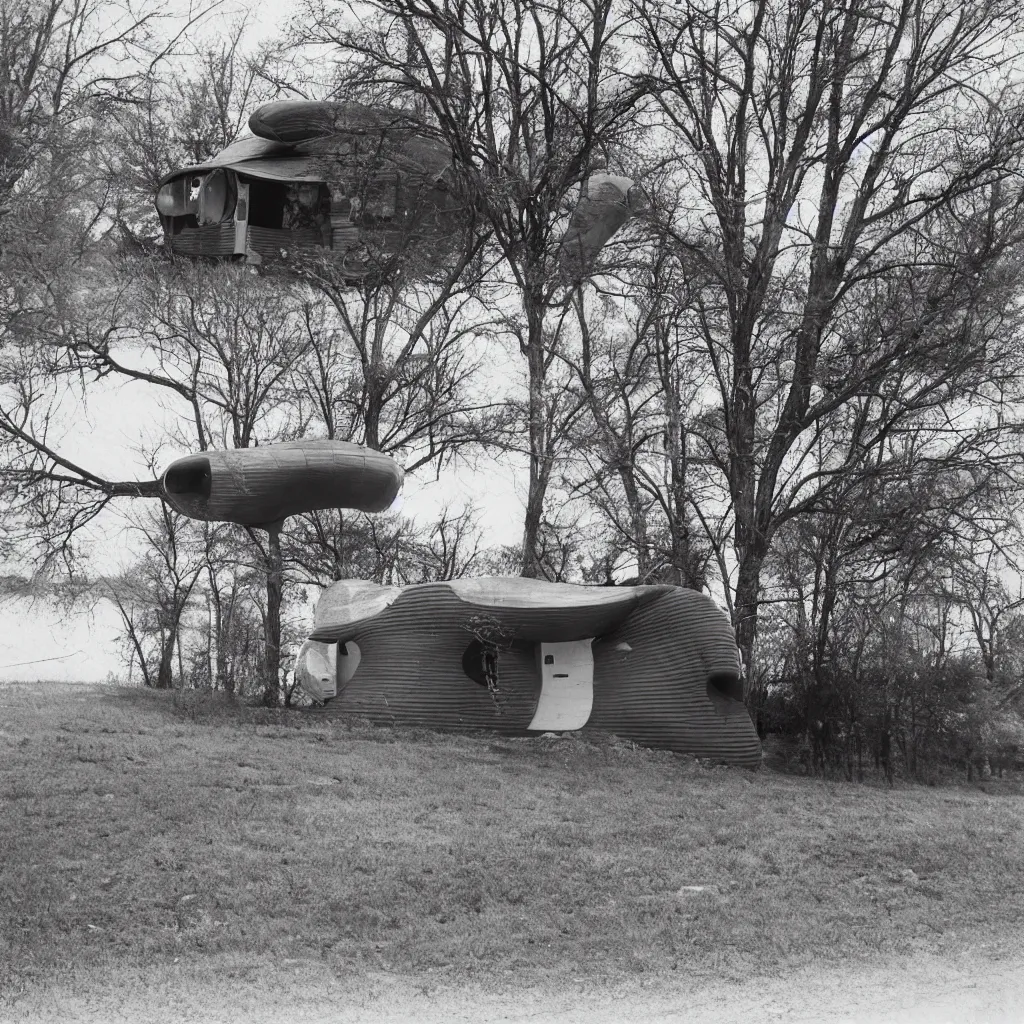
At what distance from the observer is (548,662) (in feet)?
53.1

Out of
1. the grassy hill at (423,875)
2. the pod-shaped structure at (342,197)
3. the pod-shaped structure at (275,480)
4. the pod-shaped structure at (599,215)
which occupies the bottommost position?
the grassy hill at (423,875)

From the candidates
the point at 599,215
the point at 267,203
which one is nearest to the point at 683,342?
the point at 599,215

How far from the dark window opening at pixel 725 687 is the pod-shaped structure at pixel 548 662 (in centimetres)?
2

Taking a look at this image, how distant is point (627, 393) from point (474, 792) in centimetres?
839

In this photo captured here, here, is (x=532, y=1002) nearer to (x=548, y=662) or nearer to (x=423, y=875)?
(x=423, y=875)

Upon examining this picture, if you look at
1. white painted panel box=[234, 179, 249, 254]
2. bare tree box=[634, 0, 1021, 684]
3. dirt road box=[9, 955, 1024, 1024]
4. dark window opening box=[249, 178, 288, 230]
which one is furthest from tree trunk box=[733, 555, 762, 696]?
dark window opening box=[249, 178, 288, 230]

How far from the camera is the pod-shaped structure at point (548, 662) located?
15289 millimetres

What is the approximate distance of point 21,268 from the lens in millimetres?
16328

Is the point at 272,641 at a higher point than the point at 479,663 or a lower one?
higher

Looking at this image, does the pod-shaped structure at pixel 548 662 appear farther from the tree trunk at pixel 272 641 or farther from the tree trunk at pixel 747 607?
the tree trunk at pixel 272 641

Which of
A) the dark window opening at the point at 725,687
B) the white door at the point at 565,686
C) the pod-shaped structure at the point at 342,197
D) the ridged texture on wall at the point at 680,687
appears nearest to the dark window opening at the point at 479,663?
the white door at the point at 565,686

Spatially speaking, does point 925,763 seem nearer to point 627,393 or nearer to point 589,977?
point 627,393

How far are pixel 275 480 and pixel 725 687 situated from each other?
580 centimetres

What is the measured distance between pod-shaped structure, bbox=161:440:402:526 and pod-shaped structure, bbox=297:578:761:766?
1609 millimetres
